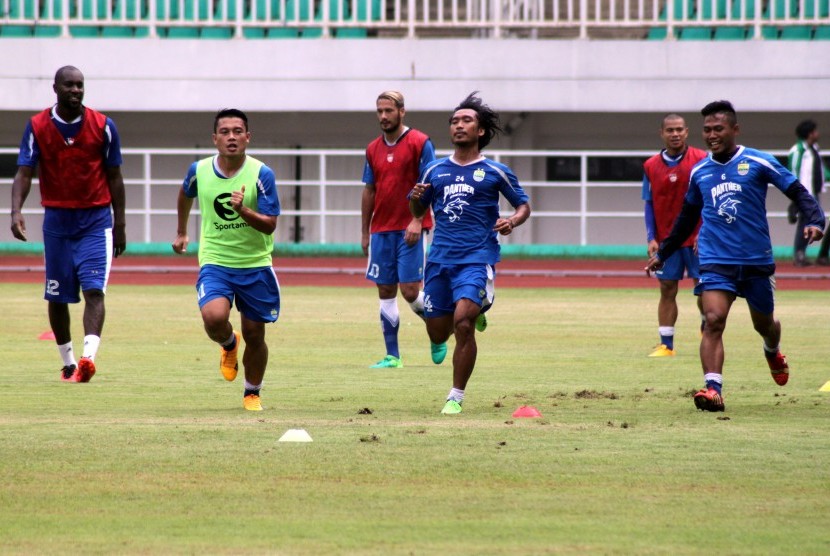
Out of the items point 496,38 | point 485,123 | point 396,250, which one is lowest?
point 396,250

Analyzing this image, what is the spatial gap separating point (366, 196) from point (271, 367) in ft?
5.70

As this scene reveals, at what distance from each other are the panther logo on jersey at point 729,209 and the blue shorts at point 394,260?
12.0 feet

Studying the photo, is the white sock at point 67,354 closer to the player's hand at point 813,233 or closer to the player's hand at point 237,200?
the player's hand at point 237,200

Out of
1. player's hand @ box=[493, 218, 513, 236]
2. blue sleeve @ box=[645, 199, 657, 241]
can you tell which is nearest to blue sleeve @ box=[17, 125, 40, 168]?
player's hand @ box=[493, 218, 513, 236]

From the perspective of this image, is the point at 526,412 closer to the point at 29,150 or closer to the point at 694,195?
the point at 694,195

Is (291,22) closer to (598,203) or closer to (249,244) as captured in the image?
(598,203)

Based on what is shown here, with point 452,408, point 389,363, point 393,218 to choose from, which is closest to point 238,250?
point 452,408

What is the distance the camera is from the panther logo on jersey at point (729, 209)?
33.1 ft

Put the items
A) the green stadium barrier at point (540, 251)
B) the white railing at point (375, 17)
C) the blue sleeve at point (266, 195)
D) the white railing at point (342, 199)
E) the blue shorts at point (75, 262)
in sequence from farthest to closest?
the white railing at point (342, 199)
the white railing at point (375, 17)
the green stadium barrier at point (540, 251)
the blue shorts at point (75, 262)
the blue sleeve at point (266, 195)

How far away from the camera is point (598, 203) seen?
3353 cm

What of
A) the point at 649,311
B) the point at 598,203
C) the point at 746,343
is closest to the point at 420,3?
the point at 598,203

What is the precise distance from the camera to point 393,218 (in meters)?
13.3

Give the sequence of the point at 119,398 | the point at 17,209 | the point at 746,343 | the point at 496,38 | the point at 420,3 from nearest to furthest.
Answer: the point at 119,398 < the point at 17,209 < the point at 746,343 < the point at 496,38 < the point at 420,3

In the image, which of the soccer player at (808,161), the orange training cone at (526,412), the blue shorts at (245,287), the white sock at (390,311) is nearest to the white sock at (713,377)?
the orange training cone at (526,412)
